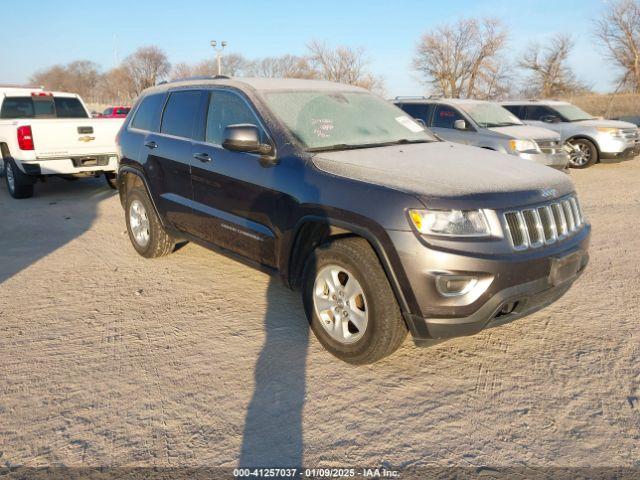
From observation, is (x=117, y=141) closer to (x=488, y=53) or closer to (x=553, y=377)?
(x=553, y=377)

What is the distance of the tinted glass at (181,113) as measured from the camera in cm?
464

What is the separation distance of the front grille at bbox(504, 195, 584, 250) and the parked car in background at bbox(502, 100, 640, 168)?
34.5 feet

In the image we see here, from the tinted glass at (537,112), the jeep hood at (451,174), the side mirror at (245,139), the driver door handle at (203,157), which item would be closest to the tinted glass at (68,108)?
the driver door handle at (203,157)

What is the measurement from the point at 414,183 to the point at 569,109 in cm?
1252

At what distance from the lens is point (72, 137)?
8.66 meters

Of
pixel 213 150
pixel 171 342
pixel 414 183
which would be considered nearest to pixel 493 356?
pixel 414 183

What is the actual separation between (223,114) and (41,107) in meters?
8.42

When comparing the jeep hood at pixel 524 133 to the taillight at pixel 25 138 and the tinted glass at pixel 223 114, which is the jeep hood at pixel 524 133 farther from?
the taillight at pixel 25 138

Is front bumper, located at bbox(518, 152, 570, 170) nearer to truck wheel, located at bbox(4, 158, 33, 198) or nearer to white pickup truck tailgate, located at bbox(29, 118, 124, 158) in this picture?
white pickup truck tailgate, located at bbox(29, 118, 124, 158)

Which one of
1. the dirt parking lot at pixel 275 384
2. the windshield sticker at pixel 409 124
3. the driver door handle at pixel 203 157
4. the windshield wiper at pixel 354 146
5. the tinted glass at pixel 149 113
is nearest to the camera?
the dirt parking lot at pixel 275 384

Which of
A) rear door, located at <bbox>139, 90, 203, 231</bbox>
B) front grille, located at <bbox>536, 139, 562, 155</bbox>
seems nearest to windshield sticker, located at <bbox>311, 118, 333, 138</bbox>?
rear door, located at <bbox>139, 90, 203, 231</bbox>

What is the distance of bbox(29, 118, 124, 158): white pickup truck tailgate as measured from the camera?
843 cm

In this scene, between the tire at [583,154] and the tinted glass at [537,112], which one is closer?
the tire at [583,154]

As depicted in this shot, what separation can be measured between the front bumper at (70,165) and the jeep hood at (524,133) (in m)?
6.96
